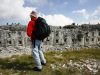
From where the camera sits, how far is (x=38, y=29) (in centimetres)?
1120

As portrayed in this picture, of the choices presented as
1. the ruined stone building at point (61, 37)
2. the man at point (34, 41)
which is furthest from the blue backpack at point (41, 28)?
the ruined stone building at point (61, 37)

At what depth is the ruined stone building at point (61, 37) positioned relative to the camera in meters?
106

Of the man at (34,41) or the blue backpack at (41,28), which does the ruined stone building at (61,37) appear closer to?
the man at (34,41)

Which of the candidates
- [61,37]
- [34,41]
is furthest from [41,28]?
[61,37]

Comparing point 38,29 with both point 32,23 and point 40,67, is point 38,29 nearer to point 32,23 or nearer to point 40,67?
point 32,23

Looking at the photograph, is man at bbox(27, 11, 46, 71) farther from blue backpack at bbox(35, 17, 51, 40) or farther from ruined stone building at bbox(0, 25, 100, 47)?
ruined stone building at bbox(0, 25, 100, 47)

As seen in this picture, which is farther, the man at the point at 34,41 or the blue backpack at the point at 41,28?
the man at the point at 34,41

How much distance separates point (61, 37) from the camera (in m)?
114

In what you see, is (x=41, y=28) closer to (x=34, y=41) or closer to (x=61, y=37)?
(x=34, y=41)

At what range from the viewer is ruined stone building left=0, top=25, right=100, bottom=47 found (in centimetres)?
10625

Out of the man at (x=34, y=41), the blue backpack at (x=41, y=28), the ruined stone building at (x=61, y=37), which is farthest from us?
the ruined stone building at (x=61, y=37)

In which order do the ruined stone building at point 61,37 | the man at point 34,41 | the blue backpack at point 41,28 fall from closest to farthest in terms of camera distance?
the blue backpack at point 41,28 → the man at point 34,41 → the ruined stone building at point 61,37

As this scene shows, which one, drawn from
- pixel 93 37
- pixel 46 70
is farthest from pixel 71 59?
pixel 93 37

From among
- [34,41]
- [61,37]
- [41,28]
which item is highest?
[41,28]
